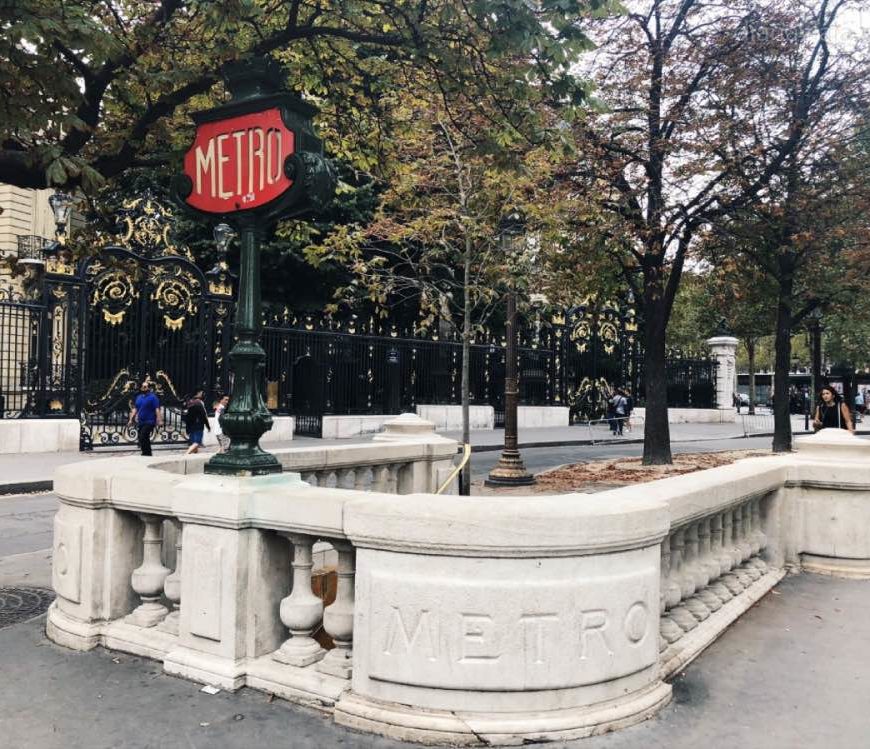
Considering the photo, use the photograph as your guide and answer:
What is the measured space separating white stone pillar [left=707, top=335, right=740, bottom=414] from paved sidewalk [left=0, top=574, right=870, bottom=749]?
33056mm

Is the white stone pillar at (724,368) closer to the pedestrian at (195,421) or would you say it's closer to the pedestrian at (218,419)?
the pedestrian at (218,419)

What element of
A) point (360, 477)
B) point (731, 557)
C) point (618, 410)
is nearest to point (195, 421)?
point (360, 477)

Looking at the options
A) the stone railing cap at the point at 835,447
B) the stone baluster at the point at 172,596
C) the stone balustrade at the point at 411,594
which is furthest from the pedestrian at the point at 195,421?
the stone railing cap at the point at 835,447

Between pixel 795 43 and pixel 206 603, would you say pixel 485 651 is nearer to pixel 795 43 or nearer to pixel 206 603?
pixel 206 603

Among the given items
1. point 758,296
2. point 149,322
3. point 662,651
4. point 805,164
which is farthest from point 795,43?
point 149,322

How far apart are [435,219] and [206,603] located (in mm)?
9401

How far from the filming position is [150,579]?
4.39 metres

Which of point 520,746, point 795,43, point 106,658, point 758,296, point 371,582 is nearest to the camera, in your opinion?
point 520,746

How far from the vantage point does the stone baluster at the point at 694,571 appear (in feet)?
15.6

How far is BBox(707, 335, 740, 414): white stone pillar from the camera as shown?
1407 inches

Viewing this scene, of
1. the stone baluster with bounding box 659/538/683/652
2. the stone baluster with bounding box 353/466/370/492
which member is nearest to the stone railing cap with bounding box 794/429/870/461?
the stone baluster with bounding box 659/538/683/652

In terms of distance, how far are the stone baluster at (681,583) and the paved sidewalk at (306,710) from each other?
211mm

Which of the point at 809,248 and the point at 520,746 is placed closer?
the point at 520,746

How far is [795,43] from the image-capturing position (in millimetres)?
13602
